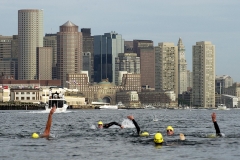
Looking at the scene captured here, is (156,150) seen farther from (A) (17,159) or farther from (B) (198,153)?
(A) (17,159)

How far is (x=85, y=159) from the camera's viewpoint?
55.6 m

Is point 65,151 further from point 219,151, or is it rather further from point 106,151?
point 219,151

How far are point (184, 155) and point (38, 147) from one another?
41.4ft

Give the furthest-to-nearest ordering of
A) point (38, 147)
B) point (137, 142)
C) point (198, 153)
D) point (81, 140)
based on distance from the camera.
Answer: point (81, 140), point (137, 142), point (38, 147), point (198, 153)

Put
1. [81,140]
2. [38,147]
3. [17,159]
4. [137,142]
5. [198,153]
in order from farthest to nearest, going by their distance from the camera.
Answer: [81,140] < [137,142] < [38,147] < [198,153] < [17,159]

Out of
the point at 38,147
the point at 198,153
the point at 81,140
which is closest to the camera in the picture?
the point at 198,153

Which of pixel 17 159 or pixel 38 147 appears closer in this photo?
pixel 17 159

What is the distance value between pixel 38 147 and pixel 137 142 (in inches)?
366

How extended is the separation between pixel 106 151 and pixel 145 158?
597cm

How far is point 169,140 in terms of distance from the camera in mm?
69500

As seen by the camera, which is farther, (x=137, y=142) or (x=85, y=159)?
(x=137, y=142)

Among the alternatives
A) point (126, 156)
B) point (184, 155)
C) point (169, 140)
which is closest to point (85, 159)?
point (126, 156)

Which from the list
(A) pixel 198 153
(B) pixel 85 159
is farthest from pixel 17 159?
(A) pixel 198 153

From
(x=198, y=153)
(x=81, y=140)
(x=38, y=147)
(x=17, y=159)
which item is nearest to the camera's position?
(x=17, y=159)
